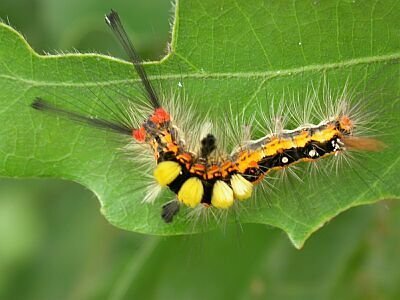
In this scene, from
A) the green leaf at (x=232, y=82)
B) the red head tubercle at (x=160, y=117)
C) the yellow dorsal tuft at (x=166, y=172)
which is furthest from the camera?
the red head tubercle at (x=160, y=117)

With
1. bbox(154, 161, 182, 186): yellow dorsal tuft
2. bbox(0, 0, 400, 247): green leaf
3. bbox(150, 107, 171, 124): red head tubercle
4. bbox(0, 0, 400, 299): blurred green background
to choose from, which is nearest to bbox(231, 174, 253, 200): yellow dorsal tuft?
bbox(0, 0, 400, 247): green leaf

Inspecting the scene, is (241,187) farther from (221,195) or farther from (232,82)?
(232,82)

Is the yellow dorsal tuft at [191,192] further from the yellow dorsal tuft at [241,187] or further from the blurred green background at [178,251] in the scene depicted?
the blurred green background at [178,251]

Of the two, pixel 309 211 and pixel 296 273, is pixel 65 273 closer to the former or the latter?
pixel 296 273

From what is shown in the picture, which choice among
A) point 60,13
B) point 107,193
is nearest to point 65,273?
point 60,13

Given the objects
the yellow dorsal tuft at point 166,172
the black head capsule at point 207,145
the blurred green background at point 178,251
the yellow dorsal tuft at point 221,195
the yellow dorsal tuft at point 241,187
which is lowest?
the yellow dorsal tuft at point 166,172

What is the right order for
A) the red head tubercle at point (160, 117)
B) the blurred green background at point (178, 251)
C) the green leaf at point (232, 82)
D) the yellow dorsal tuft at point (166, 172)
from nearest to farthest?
the green leaf at point (232, 82), the yellow dorsal tuft at point (166, 172), the red head tubercle at point (160, 117), the blurred green background at point (178, 251)

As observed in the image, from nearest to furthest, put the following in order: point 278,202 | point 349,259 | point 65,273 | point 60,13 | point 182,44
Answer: point 182,44, point 278,202, point 349,259, point 60,13, point 65,273

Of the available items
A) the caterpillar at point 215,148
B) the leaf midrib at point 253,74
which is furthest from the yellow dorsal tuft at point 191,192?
the leaf midrib at point 253,74
